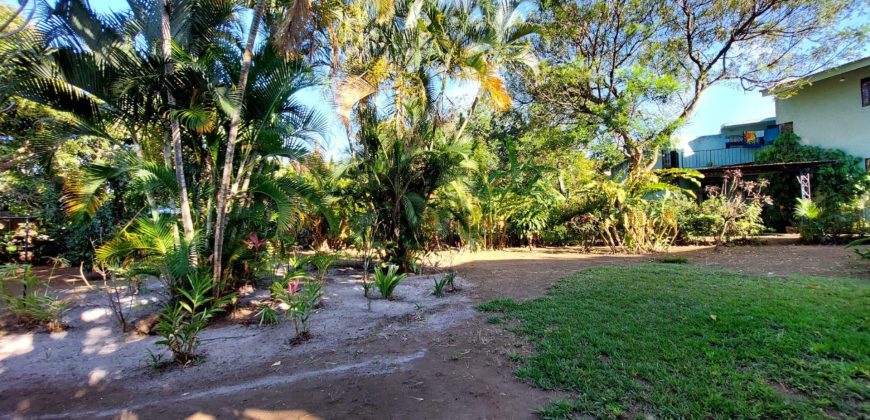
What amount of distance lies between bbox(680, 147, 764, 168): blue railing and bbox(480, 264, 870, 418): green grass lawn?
16.1 m

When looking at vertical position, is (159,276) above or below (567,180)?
below

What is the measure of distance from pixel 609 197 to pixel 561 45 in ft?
19.3

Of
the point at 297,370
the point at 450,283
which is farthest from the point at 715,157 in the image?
the point at 297,370

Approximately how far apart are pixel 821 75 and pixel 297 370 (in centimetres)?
1874

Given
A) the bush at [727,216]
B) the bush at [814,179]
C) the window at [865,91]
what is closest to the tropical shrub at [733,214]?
the bush at [727,216]

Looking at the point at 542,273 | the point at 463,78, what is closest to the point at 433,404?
the point at 542,273

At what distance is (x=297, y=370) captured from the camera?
365 centimetres

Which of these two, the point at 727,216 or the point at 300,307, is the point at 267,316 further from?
the point at 727,216

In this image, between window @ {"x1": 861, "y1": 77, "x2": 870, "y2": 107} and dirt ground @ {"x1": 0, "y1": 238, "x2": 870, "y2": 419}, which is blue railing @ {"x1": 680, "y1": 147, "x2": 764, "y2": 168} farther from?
dirt ground @ {"x1": 0, "y1": 238, "x2": 870, "y2": 419}

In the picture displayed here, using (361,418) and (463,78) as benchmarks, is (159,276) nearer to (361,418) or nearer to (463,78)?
(361,418)

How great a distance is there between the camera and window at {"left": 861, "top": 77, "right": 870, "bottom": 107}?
44.5 ft

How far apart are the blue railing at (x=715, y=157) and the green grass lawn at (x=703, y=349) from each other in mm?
16095

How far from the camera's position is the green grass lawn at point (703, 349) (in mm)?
2678

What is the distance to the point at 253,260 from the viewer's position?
591 centimetres
